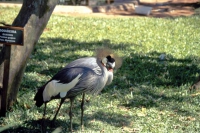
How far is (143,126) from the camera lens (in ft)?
18.2

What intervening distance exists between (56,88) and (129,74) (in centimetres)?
317

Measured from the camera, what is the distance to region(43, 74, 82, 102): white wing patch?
4695 millimetres

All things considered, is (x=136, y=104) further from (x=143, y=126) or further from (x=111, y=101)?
(x=143, y=126)

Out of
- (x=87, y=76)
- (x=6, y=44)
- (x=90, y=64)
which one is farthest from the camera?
(x=6, y=44)

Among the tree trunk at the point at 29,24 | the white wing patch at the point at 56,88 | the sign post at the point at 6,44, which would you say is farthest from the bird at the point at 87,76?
the tree trunk at the point at 29,24

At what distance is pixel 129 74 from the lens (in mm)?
7867

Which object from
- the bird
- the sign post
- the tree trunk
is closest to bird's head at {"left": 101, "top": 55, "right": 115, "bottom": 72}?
the bird

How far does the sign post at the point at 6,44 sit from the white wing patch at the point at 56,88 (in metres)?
0.56

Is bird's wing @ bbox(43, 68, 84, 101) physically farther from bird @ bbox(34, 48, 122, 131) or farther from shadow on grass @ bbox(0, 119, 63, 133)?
shadow on grass @ bbox(0, 119, 63, 133)

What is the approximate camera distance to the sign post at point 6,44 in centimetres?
501

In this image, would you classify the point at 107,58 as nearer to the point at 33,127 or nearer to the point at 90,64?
the point at 90,64

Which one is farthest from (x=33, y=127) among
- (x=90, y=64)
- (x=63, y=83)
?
(x=90, y=64)

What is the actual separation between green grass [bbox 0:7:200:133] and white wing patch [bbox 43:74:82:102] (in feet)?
1.58

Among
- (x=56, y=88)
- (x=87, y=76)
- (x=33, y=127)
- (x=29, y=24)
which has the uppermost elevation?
(x=29, y=24)
